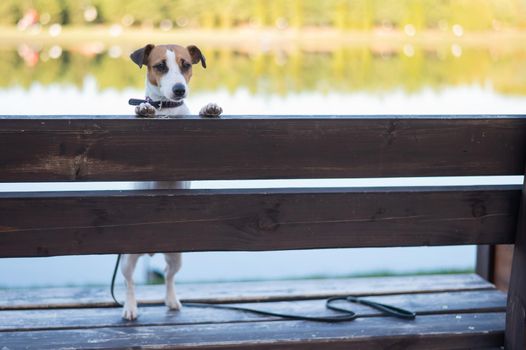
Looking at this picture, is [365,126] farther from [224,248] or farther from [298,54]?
[298,54]

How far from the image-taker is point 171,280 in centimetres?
283

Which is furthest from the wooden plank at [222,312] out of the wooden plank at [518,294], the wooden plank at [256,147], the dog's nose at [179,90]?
the dog's nose at [179,90]

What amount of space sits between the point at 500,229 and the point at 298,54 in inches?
737

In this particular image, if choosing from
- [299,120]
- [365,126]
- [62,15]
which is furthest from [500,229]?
[62,15]

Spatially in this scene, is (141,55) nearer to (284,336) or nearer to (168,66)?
(168,66)

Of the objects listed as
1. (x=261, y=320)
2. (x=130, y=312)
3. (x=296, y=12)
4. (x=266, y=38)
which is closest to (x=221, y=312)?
(x=261, y=320)

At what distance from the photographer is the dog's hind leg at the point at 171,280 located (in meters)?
2.71

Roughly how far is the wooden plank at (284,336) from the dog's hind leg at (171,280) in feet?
0.91

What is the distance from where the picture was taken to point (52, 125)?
197 centimetres

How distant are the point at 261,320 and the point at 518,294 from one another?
2.58ft

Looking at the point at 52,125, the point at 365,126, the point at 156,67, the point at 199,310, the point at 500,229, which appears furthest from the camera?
the point at 156,67

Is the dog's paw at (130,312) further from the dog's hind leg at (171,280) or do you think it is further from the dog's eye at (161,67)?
the dog's eye at (161,67)

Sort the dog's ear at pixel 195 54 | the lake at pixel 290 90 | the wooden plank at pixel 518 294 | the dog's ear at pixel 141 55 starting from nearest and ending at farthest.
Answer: the wooden plank at pixel 518 294, the dog's ear at pixel 141 55, the dog's ear at pixel 195 54, the lake at pixel 290 90

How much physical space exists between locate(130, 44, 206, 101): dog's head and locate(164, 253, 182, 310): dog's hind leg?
2.00ft
